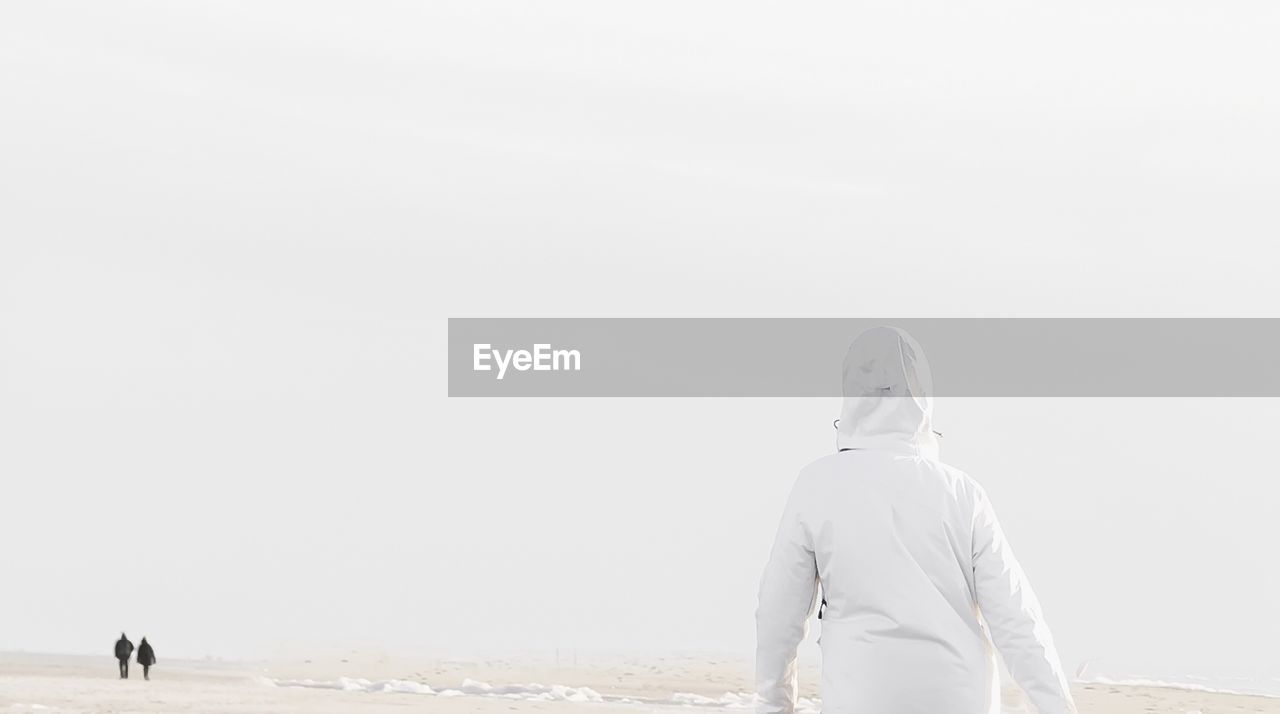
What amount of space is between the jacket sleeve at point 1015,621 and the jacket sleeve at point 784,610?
1.41ft

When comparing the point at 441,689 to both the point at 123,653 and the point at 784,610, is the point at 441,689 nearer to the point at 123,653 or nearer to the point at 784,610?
the point at 123,653

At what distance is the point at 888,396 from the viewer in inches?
137

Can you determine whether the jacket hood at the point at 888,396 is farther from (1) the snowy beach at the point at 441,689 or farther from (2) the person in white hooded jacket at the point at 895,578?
(1) the snowy beach at the point at 441,689

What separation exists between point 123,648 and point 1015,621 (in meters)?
17.7

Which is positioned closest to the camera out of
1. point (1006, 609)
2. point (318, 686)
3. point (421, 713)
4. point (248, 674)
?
point (1006, 609)

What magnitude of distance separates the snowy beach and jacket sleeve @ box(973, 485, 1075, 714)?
11396 mm

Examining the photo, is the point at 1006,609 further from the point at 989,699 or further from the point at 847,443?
the point at 847,443

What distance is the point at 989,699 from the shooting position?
3381 millimetres

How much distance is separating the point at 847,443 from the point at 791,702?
695mm

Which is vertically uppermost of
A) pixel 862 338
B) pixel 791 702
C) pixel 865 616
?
pixel 862 338

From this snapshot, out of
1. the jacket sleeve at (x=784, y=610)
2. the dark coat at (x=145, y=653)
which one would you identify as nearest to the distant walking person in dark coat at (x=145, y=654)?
the dark coat at (x=145, y=653)

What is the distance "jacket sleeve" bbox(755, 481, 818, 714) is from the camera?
11.4 feet

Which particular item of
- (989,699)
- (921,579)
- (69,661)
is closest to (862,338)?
(921,579)

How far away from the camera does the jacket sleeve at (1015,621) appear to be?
3314 mm
